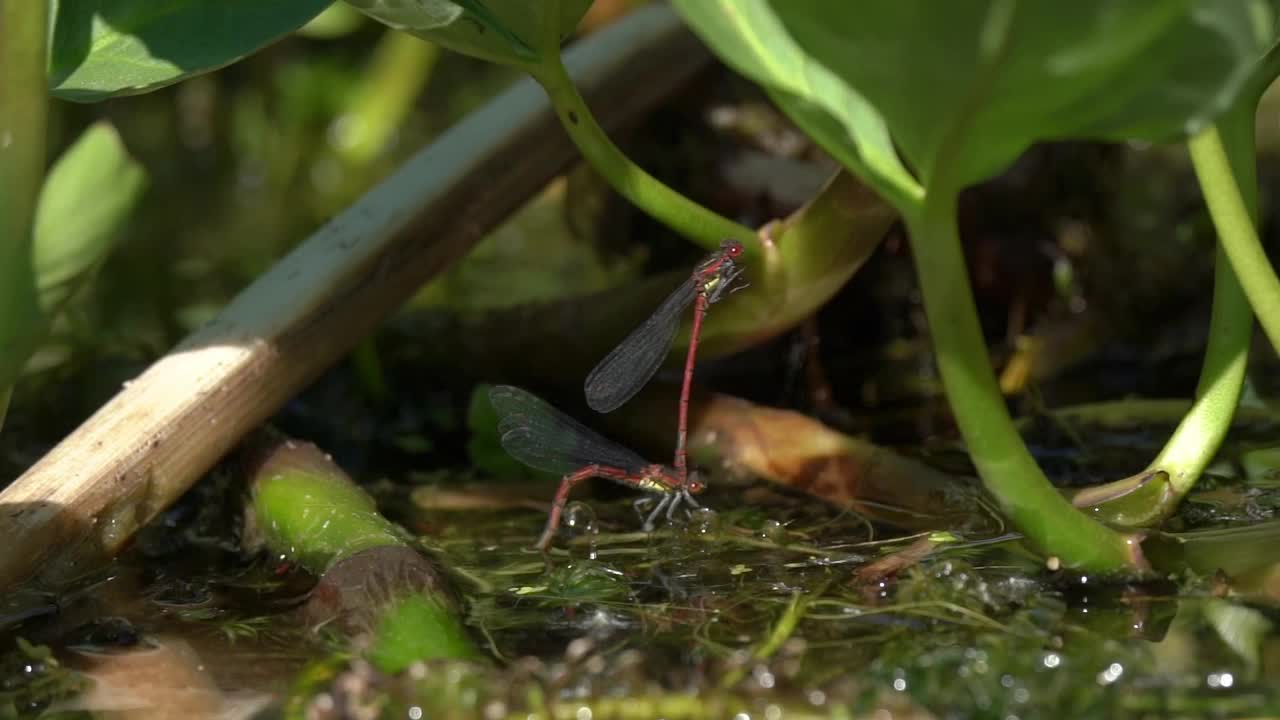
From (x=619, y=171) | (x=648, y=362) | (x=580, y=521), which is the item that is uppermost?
(x=619, y=171)

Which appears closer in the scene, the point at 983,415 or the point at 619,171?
the point at 983,415

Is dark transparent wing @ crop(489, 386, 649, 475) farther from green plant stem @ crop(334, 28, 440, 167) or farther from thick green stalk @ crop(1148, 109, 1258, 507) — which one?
green plant stem @ crop(334, 28, 440, 167)

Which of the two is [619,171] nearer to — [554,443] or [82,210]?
[554,443]

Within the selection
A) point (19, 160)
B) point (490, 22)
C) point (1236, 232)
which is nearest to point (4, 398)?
point (19, 160)

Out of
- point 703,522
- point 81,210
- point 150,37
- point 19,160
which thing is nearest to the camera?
point 19,160

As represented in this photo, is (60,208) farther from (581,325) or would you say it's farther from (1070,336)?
(1070,336)

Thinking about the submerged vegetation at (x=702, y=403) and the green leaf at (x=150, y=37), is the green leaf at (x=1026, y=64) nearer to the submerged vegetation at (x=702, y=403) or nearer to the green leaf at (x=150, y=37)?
the submerged vegetation at (x=702, y=403)
